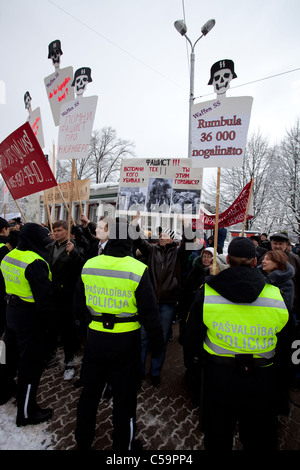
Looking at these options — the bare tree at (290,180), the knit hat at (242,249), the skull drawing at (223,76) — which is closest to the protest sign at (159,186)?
the skull drawing at (223,76)

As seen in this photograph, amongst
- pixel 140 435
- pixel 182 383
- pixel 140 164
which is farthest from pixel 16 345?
pixel 140 164

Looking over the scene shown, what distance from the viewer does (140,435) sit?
2.55 metres

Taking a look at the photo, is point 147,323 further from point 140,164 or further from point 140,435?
point 140,164

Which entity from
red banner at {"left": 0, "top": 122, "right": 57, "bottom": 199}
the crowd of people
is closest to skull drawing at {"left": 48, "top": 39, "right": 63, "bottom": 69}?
red banner at {"left": 0, "top": 122, "right": 57, "bottom": 199}

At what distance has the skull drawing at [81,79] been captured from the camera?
170 inches

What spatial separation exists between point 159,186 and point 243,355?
400cm

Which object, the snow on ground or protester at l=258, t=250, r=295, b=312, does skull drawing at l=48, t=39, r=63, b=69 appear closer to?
protester at l=258, t=250, r=295, b=312

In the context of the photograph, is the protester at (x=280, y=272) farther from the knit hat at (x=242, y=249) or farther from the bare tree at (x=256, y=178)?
the bare tree at (x=256, y=178)

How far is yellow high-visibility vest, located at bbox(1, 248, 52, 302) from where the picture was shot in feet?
8.33

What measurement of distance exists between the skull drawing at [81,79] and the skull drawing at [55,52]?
0.65 m

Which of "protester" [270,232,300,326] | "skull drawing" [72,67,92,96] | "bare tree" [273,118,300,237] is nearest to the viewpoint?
"protester" [270,232,300,326]

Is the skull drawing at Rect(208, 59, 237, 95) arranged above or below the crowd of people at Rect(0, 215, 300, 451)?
above

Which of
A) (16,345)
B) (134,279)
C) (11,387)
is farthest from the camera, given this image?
(11,387)
